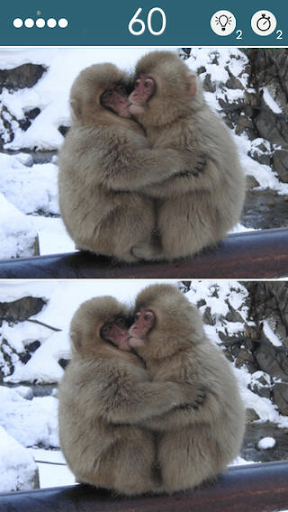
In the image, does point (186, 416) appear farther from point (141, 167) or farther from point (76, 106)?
point (76, 106)

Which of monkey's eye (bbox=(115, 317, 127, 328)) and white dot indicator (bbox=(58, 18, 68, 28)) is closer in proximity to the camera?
monkey's eye (bbox=(115, 317, 127, 328))

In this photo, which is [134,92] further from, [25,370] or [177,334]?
[25,370]

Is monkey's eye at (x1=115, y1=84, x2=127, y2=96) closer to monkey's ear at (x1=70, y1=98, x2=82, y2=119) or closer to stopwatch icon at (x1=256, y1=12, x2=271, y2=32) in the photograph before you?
monkey's ear at (x1=70, y1=98, x2=82, y2=119)

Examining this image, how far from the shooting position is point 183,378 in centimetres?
105

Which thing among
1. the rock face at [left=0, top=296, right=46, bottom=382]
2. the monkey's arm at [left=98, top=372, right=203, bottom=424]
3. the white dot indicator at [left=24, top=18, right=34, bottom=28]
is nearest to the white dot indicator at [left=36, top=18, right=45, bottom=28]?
the white dot indicator at [left=24, top=18, right=34, bottom=28]

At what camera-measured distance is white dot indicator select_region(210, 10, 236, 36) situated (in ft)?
5.14

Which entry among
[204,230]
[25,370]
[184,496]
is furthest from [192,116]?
[25,370]

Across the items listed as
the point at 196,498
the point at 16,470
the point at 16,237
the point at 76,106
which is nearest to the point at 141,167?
the point at 76,106

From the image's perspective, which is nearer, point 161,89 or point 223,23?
point 161,89

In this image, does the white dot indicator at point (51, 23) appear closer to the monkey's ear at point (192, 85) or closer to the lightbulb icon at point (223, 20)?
the lightbulb icon at point (223, 20)

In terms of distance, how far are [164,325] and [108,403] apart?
14cm

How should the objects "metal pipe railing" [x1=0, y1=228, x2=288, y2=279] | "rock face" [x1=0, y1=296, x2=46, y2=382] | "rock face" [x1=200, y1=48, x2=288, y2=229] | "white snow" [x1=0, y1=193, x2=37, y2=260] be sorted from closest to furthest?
"metal pipe railing" [x1=0, y1=228, x2=288, y2=279], "white snow" [x1=0, y1=193, x2=37, y2=260], "rock face" [x1=200, y1=48, x2=288, y2=229], "rock face" [x1=0, y1=296, x2=46, y2=382]

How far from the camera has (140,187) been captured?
116 centimetres

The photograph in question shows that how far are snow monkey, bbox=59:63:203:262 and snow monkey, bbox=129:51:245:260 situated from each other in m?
0.02
